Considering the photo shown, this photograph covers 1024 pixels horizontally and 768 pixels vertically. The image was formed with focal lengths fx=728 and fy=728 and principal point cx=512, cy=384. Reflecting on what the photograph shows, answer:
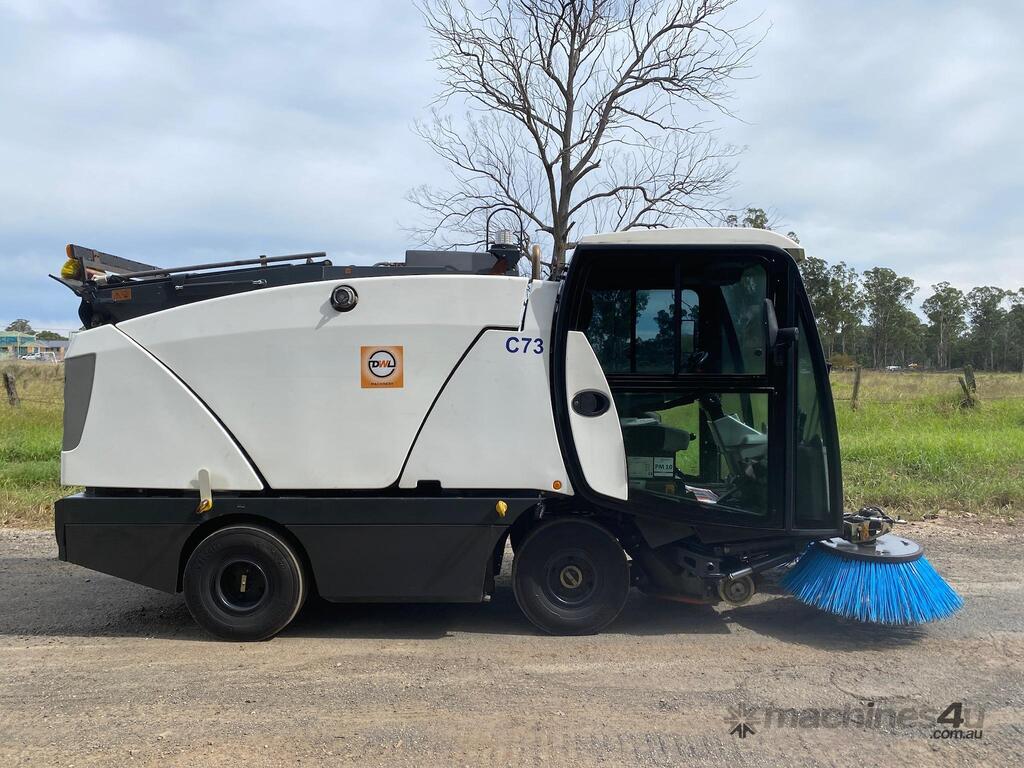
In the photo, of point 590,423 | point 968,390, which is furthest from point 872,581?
point 968,390

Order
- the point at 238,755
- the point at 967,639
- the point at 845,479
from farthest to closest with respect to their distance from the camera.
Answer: the point at 845,479, the point at 967,639, the point at 238,755

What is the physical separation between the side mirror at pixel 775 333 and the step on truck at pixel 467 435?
0.29 ft

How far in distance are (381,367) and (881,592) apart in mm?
3263

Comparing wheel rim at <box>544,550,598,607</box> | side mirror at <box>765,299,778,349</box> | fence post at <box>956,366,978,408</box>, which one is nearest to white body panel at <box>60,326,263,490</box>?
wheel rim at <box>544,550,598,607</box>

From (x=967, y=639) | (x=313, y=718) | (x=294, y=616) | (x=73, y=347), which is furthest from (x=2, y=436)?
(x=967, y=639)

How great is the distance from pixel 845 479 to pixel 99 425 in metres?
A: 7.81

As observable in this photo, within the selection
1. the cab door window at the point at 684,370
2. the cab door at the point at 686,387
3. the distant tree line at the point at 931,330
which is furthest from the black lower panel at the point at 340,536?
the distant tree line at the point at 931,330

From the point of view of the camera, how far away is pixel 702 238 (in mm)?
4344

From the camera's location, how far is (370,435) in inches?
176

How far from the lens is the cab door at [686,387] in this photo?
4.36 m

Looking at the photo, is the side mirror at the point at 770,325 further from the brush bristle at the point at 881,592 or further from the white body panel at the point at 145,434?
the white body panel at the point at 145,434

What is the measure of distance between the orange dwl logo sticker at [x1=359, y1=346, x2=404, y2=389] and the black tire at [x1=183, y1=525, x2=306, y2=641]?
45.5 inches

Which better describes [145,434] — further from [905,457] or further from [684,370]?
[905,457]

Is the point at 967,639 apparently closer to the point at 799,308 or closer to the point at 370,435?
the point at 799,308
